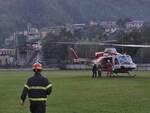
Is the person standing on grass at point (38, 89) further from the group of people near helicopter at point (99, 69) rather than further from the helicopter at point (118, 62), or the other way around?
the helicopter at point (118, 62)

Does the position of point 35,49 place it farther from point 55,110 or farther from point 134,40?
point 55,110

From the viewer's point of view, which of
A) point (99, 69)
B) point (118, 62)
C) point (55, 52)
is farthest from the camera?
point (55, 52)

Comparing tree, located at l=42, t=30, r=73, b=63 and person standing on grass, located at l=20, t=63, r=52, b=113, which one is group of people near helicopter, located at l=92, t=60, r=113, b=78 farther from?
tree, located at l=42, t=30, r=73, b=63

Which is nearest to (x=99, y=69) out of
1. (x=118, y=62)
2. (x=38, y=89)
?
(x=118, y=62)

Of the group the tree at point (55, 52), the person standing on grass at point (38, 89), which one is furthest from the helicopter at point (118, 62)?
the tree at point (55, 52)

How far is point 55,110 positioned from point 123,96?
20.9 ft

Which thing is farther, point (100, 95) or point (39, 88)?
point (100, 95)

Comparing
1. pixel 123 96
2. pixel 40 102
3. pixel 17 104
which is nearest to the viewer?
pixel 40 102

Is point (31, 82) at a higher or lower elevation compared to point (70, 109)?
higher

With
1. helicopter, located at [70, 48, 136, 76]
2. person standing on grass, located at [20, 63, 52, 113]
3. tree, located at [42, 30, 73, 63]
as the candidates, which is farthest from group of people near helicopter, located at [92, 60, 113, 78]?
tree, located at [42, 30, 73, 63]

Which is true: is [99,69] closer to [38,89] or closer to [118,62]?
[118,62]

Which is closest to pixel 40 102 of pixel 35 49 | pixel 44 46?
pixel 44 46

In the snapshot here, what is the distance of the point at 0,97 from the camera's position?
26.2m

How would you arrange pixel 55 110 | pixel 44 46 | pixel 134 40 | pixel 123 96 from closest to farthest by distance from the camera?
pixel 55 110 → pixel 123 96 → pixel 134 40 → pixel 44 46
